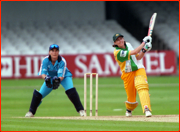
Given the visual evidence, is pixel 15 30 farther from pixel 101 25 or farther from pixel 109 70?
pixel 109 70

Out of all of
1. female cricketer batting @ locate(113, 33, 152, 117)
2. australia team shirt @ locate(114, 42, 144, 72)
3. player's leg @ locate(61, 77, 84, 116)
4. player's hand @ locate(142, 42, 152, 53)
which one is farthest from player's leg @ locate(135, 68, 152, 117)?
player's leg @ locate(61, 77, 84, 116)

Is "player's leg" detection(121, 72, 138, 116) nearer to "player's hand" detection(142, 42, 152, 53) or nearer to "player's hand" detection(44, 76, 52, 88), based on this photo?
"player's hand" detection(142, 42, 152, 53)

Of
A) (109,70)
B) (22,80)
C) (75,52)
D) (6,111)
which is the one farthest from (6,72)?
(6,111)

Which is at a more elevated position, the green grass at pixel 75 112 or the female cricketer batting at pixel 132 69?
the female cricketer batting at pixel 132 69

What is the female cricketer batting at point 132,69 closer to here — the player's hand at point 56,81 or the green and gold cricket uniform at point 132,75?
the green and gold cricket uniform at point 132,75

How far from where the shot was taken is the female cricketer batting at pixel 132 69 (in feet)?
23.9

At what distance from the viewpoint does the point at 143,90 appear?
7.38 meters

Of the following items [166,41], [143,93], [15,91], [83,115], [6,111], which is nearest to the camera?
[143,93]

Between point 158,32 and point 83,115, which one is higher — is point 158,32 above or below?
above

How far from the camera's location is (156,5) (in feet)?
91.6

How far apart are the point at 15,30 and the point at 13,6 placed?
60.2 inches

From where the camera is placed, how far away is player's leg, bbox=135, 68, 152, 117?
7.22 meters

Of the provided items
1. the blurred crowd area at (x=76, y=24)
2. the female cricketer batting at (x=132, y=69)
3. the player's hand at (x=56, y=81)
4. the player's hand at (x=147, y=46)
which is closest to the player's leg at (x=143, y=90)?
the female cricketer batting at (x=132, y=69)

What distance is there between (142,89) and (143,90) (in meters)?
0.03
